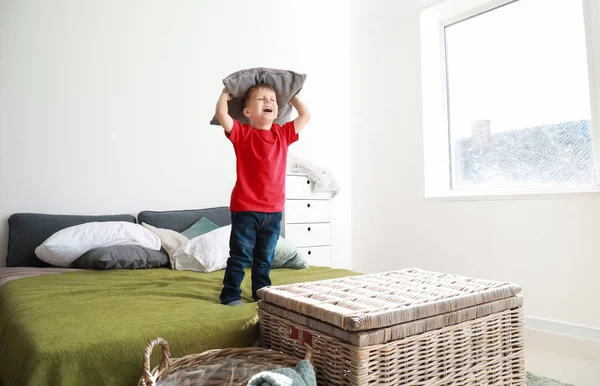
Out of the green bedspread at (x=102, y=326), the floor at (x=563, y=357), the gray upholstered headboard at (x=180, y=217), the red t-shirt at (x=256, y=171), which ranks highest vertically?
the red t-shirt at (x=256, y=171)

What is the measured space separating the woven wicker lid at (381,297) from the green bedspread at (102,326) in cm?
19

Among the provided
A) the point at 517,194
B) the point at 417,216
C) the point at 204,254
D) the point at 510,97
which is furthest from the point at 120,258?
the point at 510,97

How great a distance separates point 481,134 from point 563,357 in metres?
1.57

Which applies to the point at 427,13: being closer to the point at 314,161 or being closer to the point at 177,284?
the point at 314,161

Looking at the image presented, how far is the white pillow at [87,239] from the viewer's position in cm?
212

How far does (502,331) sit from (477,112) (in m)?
2.29

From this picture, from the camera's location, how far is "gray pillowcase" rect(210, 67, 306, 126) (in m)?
1.49

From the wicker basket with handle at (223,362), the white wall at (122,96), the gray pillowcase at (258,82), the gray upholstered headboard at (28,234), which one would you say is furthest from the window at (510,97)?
the gray upholstered headboard at (28,234)

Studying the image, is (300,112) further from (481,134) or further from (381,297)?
(481,134)

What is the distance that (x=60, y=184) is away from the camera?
2547mm

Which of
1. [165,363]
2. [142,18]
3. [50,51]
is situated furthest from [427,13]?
[165,363]

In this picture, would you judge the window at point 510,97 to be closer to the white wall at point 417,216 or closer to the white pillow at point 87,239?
the white wall at point 417,216

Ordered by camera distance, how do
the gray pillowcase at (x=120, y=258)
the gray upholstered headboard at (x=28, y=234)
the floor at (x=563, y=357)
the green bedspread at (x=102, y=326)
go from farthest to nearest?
the gray upholstered headboard at (x=28, y=234)
the gray pillowcase at (x=120, y=258)
the floor at (x=563, y=357)
the green bedspread at (x=102, y=326)

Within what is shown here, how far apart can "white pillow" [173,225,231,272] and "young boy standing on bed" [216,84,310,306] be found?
0.63 m
